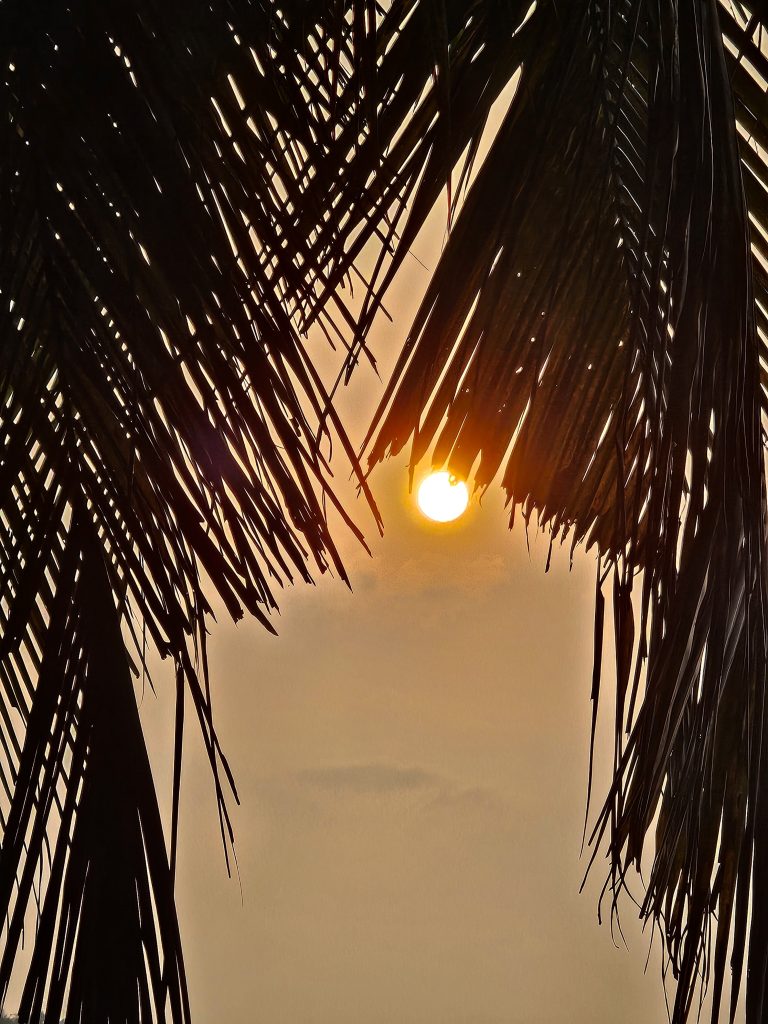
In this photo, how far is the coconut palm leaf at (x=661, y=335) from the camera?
0.53 m

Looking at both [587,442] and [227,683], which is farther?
[227,683]

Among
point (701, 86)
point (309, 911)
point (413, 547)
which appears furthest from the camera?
point (309, 911)

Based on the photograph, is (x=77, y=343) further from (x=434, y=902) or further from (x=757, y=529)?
(x=434, y=902)

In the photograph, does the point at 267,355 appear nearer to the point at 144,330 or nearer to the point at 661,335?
the point at 144,330

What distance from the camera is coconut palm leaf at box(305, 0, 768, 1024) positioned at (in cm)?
53

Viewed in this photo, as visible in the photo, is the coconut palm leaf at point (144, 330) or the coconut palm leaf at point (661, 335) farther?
the coconut palm leaf at point (144, 330)

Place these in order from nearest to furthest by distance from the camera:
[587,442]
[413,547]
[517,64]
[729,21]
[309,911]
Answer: [517,64]
[729,21]
[587,442]
[413,547]
[309,911]

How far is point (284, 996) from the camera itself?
11.4 feet

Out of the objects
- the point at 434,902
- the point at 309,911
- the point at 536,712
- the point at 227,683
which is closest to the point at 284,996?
the point at 309,911

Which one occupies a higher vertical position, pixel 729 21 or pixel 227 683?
pixel 227 683

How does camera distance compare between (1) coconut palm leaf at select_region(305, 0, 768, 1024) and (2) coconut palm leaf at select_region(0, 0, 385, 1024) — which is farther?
(2) coconut palm leaf at select_region(0, 0, 385, 1024)

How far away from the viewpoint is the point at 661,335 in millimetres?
564

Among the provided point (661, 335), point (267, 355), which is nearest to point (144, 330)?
point (267, 355)

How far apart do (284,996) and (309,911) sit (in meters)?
0.32
